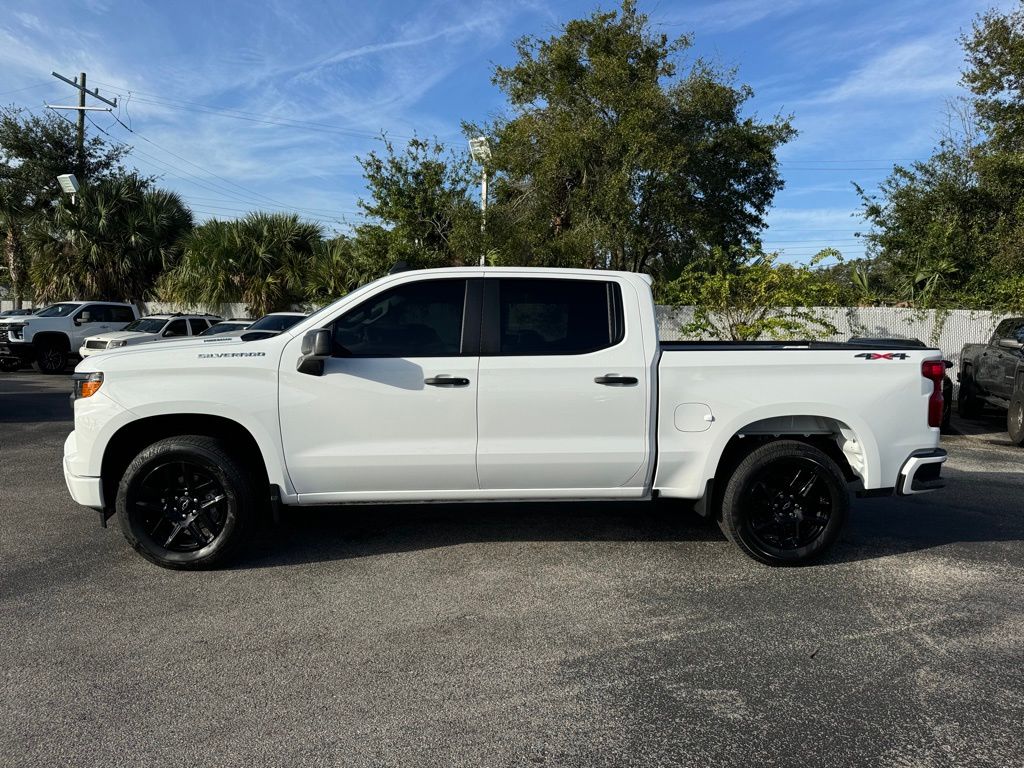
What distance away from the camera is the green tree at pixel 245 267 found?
23000 millimetres

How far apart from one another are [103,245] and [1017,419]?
25.0 meters

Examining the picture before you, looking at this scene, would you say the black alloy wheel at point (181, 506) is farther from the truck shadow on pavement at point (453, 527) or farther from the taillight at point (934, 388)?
the taillight at point (934, 388)

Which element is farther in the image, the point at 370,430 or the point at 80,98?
the point at 80,98

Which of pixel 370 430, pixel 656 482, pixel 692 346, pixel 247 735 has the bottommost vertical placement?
pixel 247 735

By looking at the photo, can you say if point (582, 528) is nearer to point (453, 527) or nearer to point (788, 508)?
point (453, 527)

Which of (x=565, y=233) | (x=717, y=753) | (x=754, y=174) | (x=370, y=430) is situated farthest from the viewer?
(x=754, y=174)

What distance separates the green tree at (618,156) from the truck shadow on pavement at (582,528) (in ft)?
43.5

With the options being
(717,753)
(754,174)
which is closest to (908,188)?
(754,174)

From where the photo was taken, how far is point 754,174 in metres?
21.7

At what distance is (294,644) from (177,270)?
2254cm

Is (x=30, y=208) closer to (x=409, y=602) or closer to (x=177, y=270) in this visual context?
(x=177, y=270)

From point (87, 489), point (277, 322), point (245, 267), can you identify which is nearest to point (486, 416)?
point (87, 489)

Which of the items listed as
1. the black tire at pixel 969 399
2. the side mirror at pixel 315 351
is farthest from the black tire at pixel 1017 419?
the side mirror at pixel 315 351

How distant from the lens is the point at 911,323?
58.6ft
